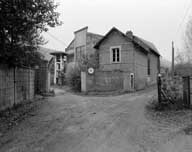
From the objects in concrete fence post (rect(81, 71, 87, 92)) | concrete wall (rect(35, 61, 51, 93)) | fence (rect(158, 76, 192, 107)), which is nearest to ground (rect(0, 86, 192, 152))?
fence (rect(158, 76, 192, 107))

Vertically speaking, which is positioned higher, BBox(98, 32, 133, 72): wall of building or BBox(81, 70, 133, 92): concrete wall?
BBox(98, 32, 133, 72): wall of building

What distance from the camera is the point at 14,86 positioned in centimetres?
802

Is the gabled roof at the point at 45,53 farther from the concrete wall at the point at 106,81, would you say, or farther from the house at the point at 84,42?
the concrete wall at the point at 106,81

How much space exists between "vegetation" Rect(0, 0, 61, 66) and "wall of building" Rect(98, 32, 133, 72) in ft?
31.5

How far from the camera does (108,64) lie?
55.1 ft

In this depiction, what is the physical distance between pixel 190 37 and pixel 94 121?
17220 mm

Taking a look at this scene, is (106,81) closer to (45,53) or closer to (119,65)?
→ (119,65)

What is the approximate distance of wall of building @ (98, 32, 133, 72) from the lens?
1584 centimetres

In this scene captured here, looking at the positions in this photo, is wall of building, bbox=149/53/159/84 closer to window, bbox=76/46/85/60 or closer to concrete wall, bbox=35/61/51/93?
window, bbox=76/46/85/60

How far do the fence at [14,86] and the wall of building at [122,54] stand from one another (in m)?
8.51

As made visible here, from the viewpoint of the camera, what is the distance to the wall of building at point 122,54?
52.0ft

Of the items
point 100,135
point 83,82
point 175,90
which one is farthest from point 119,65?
point 100,135

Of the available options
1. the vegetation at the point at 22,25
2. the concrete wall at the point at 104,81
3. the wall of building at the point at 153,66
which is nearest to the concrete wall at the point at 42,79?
the concrete wall at the point at 104,81

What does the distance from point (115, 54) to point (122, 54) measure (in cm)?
86
